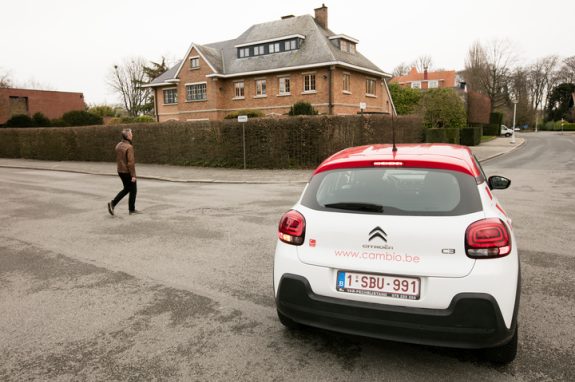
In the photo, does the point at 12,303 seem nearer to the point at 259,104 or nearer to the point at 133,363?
the point at 133,363

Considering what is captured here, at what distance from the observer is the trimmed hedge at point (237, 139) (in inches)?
757

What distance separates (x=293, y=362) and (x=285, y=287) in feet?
1.90

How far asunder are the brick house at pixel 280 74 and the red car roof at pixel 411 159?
2767cm

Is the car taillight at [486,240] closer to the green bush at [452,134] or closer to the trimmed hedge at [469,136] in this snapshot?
the green bush at [452,134]

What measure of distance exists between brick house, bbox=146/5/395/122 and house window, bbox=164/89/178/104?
109mm

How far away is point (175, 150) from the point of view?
73.6ft

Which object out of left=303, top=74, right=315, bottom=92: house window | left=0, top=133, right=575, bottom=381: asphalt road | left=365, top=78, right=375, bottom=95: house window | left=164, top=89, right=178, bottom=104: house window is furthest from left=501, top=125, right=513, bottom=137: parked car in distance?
left=0, top=133, right=575, bottom=381: asphalt road

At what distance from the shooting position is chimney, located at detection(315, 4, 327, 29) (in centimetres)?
3582

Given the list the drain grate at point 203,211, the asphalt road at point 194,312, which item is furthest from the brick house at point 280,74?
the asphalt road at point 194,312

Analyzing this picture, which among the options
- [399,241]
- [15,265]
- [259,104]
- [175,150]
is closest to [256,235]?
[15,265]

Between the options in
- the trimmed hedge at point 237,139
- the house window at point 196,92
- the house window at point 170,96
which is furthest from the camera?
the house window at point 170,96

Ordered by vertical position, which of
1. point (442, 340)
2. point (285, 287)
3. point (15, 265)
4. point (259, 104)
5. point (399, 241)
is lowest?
point (15, 265)

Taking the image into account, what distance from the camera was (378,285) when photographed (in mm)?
2850

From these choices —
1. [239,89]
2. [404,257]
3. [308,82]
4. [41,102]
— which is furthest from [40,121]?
[404,257]
